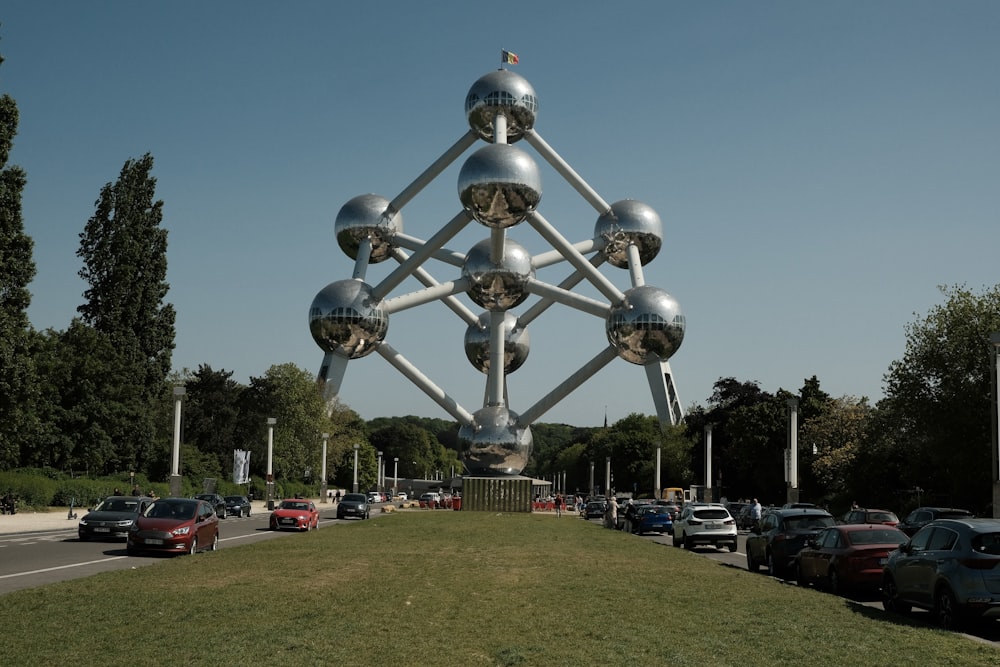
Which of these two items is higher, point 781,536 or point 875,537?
point 875,537

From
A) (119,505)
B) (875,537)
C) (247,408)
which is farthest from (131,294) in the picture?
(875,537)

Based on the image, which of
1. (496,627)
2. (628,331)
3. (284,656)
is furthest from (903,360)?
(284,656)

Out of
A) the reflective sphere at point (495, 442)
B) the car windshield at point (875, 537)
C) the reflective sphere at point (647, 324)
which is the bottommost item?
the car windshield at point (875, 537)

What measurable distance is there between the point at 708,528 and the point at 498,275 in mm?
25704

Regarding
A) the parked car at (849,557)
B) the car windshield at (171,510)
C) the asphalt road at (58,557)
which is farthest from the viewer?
the car windshield at (171,510)

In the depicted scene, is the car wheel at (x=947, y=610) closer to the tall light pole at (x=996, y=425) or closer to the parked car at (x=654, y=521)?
the tall light pole at (x=996, y=425)

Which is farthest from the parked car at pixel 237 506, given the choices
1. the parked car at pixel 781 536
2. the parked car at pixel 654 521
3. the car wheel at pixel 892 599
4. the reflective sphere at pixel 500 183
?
the car wheel at pixel 892 599

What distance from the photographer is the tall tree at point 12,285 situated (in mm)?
43969

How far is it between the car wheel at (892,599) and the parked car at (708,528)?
15568mm

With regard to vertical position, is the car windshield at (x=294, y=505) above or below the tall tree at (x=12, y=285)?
Answer: below

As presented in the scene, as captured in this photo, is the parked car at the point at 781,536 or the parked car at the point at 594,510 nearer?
the parked car at the point at 781,536

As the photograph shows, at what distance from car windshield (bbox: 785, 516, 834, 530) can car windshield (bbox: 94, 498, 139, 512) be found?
18.5m

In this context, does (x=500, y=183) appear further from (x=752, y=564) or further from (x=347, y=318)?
(x=752, y=564)

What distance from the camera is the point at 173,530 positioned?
24.7 m
